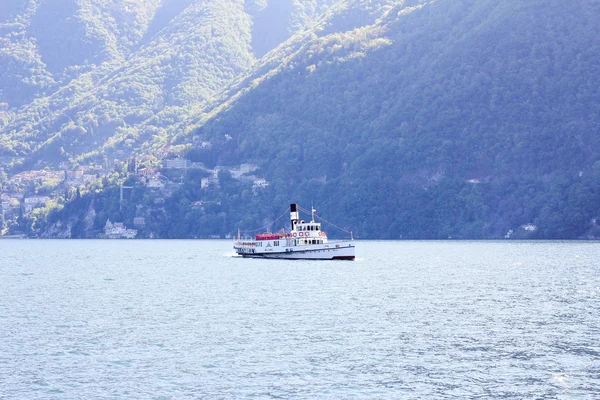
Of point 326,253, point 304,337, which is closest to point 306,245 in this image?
point 326,253

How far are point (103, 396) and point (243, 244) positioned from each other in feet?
405

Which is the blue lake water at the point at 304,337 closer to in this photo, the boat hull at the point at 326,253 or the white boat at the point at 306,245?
the boat hull at the point at 326,253

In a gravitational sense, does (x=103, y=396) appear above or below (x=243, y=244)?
below

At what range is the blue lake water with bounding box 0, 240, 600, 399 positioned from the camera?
49562 mm

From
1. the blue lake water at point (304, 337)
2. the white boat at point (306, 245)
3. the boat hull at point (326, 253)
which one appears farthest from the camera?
the white boat at point (306, 245)

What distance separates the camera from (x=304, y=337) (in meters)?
64.1

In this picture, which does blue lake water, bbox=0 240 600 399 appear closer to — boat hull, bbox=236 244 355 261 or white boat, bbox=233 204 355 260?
boat hull, bbox=236 244 355 261

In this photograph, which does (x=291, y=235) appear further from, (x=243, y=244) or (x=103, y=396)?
(x=103, y=396)

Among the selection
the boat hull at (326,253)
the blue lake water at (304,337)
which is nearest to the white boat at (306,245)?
the boat hull at (326,253)

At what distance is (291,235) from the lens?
15475 cm

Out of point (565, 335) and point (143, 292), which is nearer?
point (565, 335)

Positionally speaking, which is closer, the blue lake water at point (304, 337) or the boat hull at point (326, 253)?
the blue lake water at point (304, 337)

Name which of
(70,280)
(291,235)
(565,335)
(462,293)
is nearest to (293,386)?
(565,335)

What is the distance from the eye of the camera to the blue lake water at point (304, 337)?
163 feet
